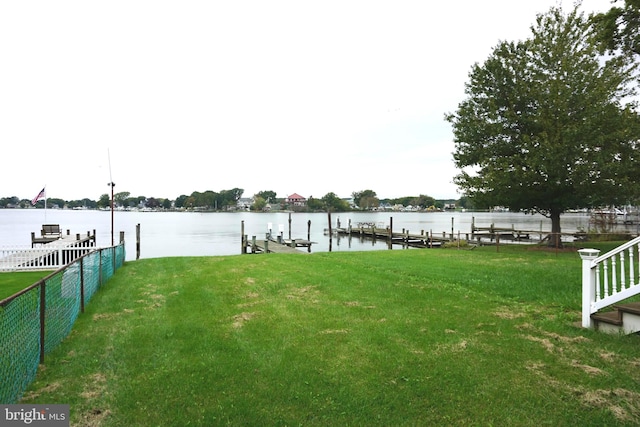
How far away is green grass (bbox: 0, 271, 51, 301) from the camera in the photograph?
1089 cm

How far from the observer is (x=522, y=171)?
19500 mm

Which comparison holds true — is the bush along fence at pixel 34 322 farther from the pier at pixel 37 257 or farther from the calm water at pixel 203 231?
the calm water at pixel 203 231

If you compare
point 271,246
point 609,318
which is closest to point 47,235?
point 271,246

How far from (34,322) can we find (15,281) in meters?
9.74

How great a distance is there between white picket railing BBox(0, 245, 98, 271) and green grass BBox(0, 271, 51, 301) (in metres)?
0.99

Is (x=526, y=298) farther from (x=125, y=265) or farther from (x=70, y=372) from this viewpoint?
(x=125, y=265)

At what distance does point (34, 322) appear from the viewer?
525 cm

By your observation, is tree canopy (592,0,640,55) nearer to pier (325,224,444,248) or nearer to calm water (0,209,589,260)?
pier (325,224,444,248)

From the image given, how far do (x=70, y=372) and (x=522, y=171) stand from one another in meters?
20.1

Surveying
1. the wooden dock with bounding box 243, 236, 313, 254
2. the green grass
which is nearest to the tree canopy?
the wooden dock with bounding box 243, 236, 313, 254

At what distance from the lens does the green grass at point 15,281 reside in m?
10.9

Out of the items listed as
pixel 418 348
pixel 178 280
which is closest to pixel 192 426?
pixel 418 348

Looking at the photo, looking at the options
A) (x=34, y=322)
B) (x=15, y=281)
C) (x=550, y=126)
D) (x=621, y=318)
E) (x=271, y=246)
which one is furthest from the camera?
(x=271, y=246)

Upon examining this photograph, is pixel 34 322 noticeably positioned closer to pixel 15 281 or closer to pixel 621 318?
pixel 621 318
